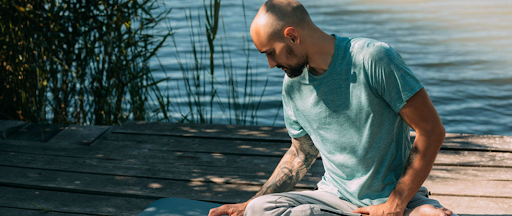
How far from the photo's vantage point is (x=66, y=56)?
11.9ft

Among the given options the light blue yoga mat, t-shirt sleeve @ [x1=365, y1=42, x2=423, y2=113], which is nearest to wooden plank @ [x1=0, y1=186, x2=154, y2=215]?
the light blue yoga mat

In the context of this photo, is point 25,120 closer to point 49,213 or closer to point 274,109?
point 49,213

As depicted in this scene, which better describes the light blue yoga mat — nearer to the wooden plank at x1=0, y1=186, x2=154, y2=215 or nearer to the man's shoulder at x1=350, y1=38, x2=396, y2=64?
the wooden plank at x1=0, y1=186, x2=154, y2=215

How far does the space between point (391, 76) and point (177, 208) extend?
1.07 meters

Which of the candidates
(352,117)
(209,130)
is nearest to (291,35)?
(352,117)

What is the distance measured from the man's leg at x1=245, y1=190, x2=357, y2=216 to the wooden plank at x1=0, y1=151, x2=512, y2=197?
75 cm

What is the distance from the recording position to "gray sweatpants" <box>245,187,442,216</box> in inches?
64.7

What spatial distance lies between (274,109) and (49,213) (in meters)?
3.25

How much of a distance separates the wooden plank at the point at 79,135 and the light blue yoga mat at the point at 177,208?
3.50 feet

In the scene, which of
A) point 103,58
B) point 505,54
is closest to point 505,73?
point 505,54

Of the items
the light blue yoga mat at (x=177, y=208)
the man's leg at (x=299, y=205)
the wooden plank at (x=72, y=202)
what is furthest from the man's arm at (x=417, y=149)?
the wooden plank at (x=72, y=202)

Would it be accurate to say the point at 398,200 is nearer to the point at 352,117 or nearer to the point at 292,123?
the point at 352,117

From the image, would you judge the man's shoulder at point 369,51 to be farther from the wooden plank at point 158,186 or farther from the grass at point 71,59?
the grass at point 71,59

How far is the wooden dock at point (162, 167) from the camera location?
2.39 meters
